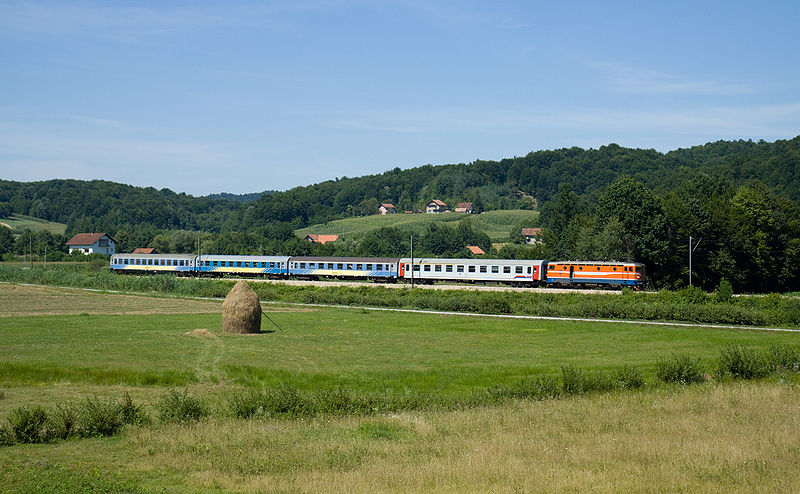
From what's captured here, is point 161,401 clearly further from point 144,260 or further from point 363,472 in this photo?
point 144,260

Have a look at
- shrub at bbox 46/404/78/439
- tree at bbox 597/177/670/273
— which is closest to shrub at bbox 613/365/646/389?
shrub at bbox 46/404/78/439

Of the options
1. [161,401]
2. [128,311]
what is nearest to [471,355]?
[161,401]

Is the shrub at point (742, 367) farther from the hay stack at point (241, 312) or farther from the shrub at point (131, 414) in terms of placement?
the hay stack at point (241, 312)

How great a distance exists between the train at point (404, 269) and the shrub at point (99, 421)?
56.0 m

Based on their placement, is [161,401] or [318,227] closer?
[161,401]

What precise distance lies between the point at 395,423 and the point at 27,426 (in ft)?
27.5

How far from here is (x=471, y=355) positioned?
3141 centimetres

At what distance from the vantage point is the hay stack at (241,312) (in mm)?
36906

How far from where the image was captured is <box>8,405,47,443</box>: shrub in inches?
633

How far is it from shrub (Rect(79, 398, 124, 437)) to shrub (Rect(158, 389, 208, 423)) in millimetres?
1108

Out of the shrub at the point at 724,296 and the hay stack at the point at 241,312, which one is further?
the shrub at the point at 724,296

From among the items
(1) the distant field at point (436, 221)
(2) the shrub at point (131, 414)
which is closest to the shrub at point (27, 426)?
(2) the shrub at point (131, 414)

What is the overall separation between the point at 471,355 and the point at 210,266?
6563cm

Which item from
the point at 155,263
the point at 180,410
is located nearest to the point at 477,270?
the point at 155,263
